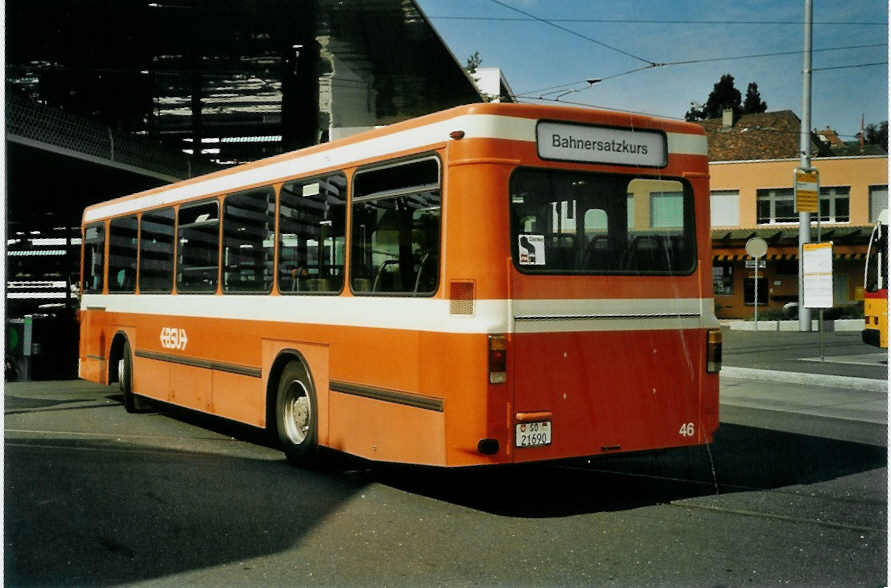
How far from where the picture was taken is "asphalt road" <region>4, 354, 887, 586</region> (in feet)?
18.4

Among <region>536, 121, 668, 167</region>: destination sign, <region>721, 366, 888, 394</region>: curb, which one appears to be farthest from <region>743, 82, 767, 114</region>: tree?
<region>721, 366, 888, 394</region>: curb

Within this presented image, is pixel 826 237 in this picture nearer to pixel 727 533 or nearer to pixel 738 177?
pixel 738 177

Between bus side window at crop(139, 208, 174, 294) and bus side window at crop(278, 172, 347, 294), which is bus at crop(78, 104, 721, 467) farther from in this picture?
bus side window at crop(139, 208, 174, 294)

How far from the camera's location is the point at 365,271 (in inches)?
306

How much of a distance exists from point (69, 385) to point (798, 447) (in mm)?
11702

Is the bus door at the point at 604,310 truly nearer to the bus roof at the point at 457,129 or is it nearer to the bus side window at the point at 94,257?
the bus roof at the point at 457,129

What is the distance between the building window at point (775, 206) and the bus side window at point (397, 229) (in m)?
38.5

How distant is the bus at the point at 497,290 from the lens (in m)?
6.74

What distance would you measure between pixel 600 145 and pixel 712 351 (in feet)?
5.84

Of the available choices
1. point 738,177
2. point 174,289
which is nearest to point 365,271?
point 174,289

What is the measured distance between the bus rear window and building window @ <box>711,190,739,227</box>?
3757cm

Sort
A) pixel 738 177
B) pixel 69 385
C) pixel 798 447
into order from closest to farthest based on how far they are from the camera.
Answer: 1. pixel 798 447
2. pixel 69 385
3. pixel 738 177

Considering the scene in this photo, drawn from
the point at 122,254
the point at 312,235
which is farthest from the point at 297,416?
the point at 122,254

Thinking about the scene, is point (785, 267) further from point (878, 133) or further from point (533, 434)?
point (533, 434)
